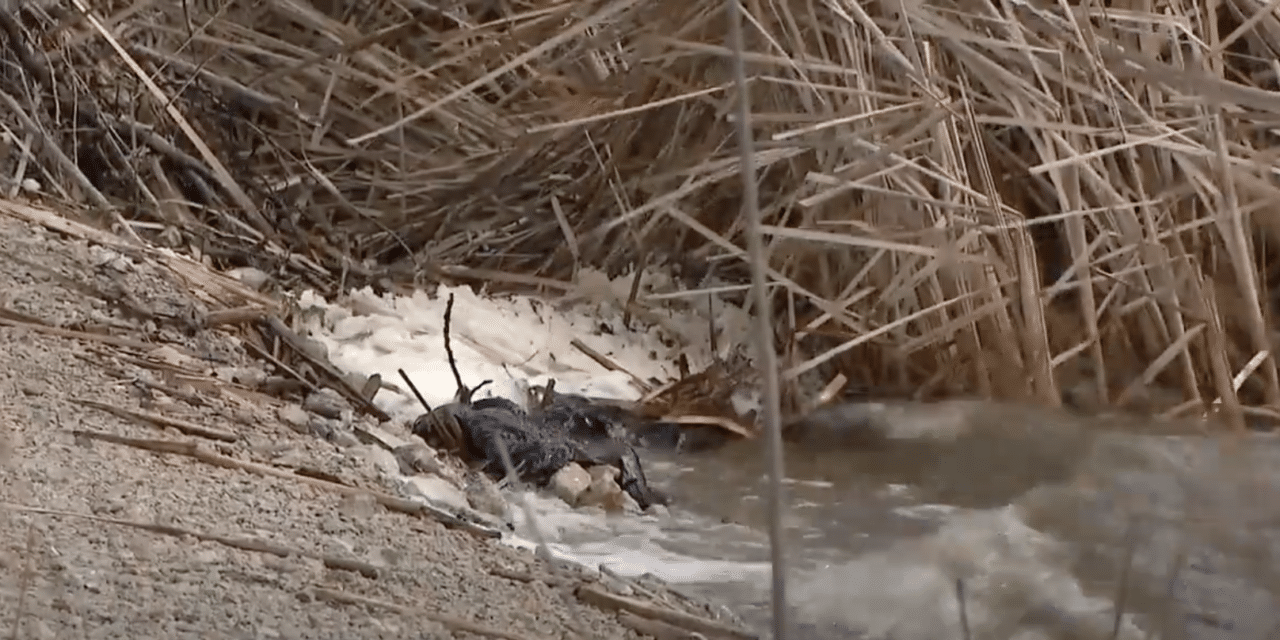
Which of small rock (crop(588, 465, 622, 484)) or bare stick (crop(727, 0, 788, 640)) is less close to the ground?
bare stick (crop(727, 0, 788, 640))

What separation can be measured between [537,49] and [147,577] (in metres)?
1.41

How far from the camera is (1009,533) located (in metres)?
1.54

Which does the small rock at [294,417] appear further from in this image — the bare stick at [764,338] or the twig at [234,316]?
the bare stick at [764,338]

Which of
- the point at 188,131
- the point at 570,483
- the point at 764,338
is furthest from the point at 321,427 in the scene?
the point at 188,131

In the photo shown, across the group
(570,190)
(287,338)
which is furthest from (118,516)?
(570,190)

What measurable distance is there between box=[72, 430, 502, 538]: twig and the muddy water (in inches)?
8.4

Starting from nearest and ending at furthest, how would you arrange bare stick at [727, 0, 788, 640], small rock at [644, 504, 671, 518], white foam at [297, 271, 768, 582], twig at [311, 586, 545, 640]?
bare stick at [727, 0, 788, 640]
twig at [311, 586, 545, 640]
small rock at [644, 504, 671, 518]
white foam at [297, 271, 768, 582]

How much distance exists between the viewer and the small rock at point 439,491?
58.0 inches

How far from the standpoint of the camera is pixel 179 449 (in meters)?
1.36

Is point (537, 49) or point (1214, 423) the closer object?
point (1214, 423)

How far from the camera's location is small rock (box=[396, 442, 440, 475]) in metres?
1.58

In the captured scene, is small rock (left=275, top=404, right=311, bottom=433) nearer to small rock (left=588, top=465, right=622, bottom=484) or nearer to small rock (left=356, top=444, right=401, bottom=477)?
small rock (left=356, top=444, right=401, bottom=477)

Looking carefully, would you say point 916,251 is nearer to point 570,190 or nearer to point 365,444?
point 365,444

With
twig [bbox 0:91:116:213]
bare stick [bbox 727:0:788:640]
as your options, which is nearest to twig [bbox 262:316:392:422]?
twig [bbox 0:91:116:213]
